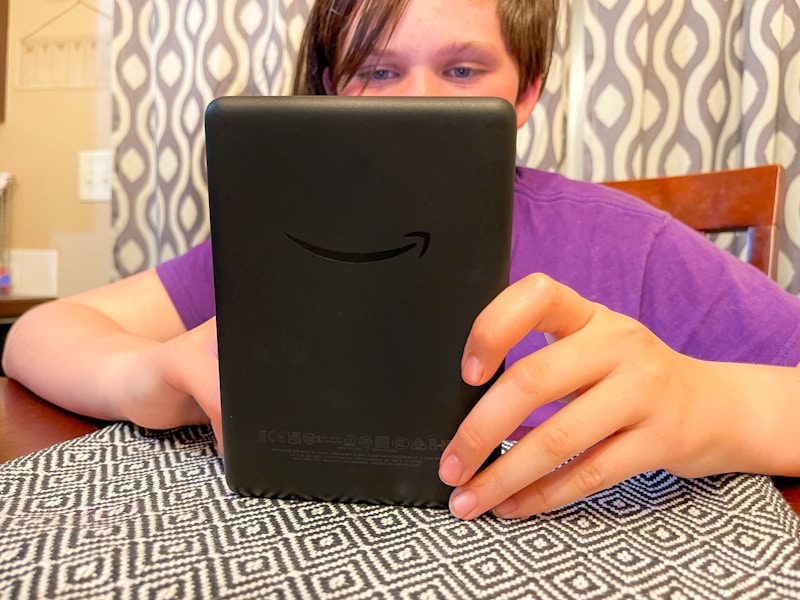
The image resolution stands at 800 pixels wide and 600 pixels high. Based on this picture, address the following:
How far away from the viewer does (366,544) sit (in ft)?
0.94

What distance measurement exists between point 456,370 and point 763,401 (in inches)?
10.3

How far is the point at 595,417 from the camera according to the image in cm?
34

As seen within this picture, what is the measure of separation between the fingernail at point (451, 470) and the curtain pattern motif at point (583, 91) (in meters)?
1.12

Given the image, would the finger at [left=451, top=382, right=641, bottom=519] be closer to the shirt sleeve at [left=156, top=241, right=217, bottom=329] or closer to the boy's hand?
the boy's hand

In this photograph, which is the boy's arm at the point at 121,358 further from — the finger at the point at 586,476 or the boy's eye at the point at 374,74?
the boy's eye at the point at 374,74

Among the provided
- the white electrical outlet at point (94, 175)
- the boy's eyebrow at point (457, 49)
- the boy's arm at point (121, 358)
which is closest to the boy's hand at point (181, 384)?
the boy's arm at point (121, 358)

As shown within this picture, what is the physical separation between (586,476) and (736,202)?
75cm

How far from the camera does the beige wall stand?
179 cm

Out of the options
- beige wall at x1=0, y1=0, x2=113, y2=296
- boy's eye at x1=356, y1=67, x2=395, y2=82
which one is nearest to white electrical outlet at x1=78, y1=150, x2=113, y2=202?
beige wall at x1=0, y1=0, x2=113, y2=296

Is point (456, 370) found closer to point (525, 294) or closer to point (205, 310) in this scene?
point (525, 294)

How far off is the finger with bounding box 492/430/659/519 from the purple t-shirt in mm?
260

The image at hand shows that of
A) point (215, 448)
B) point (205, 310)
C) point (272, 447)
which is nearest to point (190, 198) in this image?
point (205, 310)

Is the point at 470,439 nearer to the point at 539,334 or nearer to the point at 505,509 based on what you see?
the point at 505,509

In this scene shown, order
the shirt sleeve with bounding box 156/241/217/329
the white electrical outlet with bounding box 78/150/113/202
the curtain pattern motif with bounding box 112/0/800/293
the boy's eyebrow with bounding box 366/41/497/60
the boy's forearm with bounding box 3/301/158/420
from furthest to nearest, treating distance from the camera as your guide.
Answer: the white electrical outlet with bounding box 78/150/113/202 → the curtain pattern motif with bounding box 112/0/800/293 → the shirt sleeve with bounding box 156/241/217/329 → the boy's eyebrow with bounding box 366/41/497/60 → the boy's forearm with bounding box 3/301/158/420
